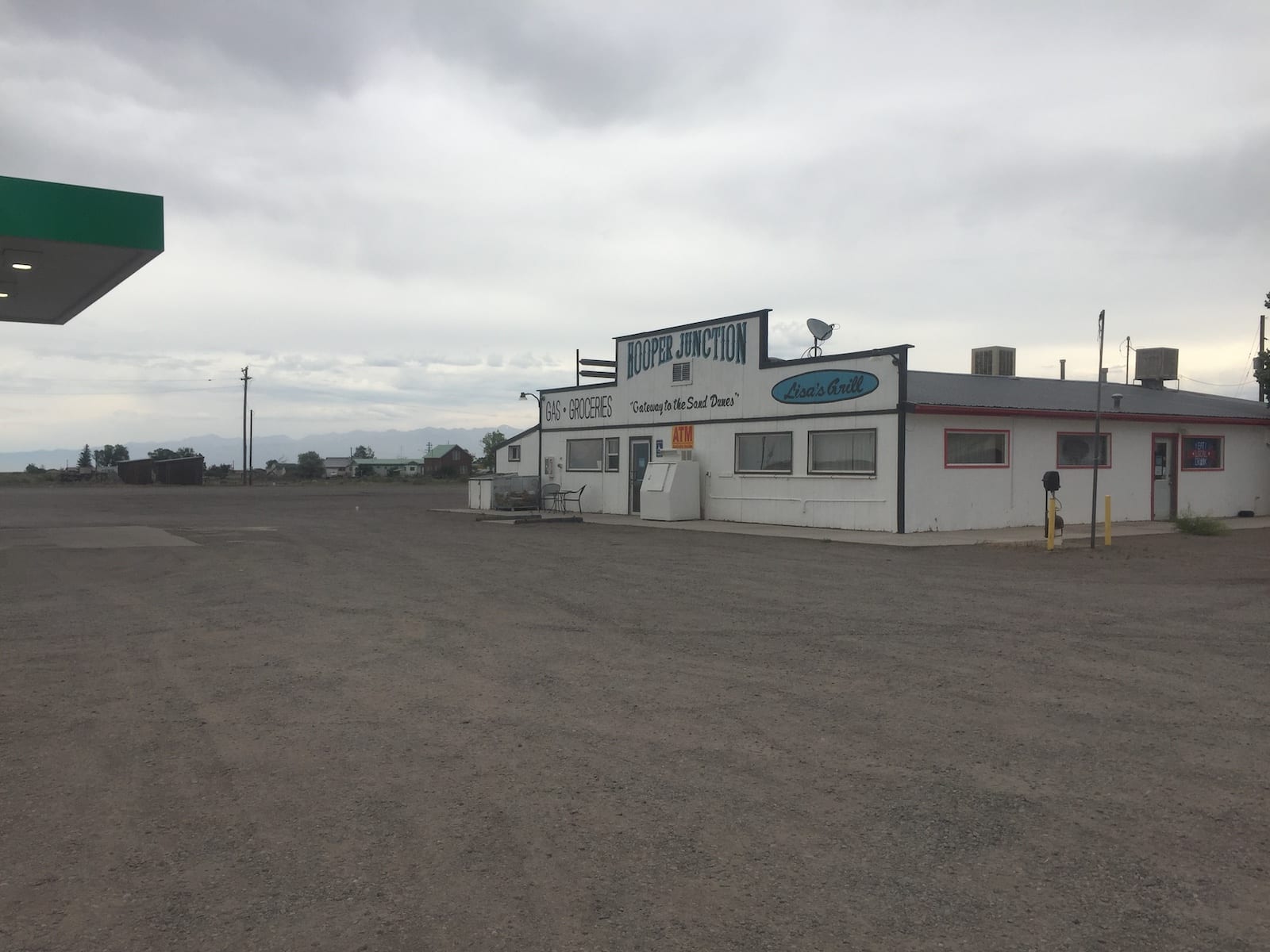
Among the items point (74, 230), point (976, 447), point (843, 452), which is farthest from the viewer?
point (843, 452)

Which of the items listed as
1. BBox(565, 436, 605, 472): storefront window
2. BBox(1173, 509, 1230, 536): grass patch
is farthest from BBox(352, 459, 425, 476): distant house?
BBox(1173, 509, 1230, 536): grass patch

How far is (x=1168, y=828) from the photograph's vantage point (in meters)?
4.41

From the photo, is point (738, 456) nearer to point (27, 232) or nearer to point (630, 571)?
point (630, 571)

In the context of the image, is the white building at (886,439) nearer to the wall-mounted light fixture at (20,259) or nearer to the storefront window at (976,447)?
the storefront window at (976,447)

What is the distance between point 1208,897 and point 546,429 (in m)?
29.3

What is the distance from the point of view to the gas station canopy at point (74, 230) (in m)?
13.1

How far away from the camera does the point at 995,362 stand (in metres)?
28.0

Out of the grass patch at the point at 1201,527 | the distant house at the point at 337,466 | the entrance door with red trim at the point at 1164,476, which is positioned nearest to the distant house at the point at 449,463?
the distant house at the point at 337,466

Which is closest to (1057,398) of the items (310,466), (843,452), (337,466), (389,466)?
(843,452)

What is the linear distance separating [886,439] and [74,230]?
15.0 meters

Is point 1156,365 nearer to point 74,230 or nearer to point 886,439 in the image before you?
point 886,439

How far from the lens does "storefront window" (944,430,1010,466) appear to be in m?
20.9

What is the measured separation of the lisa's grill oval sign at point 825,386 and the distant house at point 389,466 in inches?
4493

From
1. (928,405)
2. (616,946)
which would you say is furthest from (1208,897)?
(928,405)
